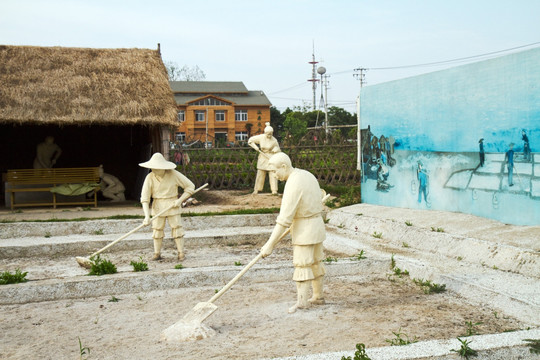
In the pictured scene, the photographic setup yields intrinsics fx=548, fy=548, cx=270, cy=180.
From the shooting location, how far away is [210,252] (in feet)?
30.6

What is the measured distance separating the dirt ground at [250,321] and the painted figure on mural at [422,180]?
3731mm

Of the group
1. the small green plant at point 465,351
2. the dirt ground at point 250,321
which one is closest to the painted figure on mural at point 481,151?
the dirt ground at point 250,321

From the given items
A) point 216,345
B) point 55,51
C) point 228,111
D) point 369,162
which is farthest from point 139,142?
point 228,111

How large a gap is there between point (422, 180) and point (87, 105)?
7.77 m

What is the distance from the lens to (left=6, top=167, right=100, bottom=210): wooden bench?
13.0 m

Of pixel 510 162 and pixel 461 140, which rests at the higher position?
pixel 461 140

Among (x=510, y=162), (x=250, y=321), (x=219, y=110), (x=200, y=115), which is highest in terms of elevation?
(x=219, y=110)

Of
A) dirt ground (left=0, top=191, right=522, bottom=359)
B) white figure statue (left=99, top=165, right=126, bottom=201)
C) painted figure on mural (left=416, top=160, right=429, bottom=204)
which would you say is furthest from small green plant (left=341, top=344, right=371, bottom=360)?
white figure statue (left=99, top=165, right=126, bottom=201)

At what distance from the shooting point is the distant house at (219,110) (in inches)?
1983

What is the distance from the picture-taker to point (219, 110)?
51.7 meters

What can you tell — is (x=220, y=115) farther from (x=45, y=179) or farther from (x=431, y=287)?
(x=431, y=287)

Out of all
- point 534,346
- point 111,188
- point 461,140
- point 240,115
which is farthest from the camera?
point 240,115

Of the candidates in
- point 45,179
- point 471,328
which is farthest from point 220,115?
point 471,328

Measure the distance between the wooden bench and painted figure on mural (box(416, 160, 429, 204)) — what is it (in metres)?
7.65
